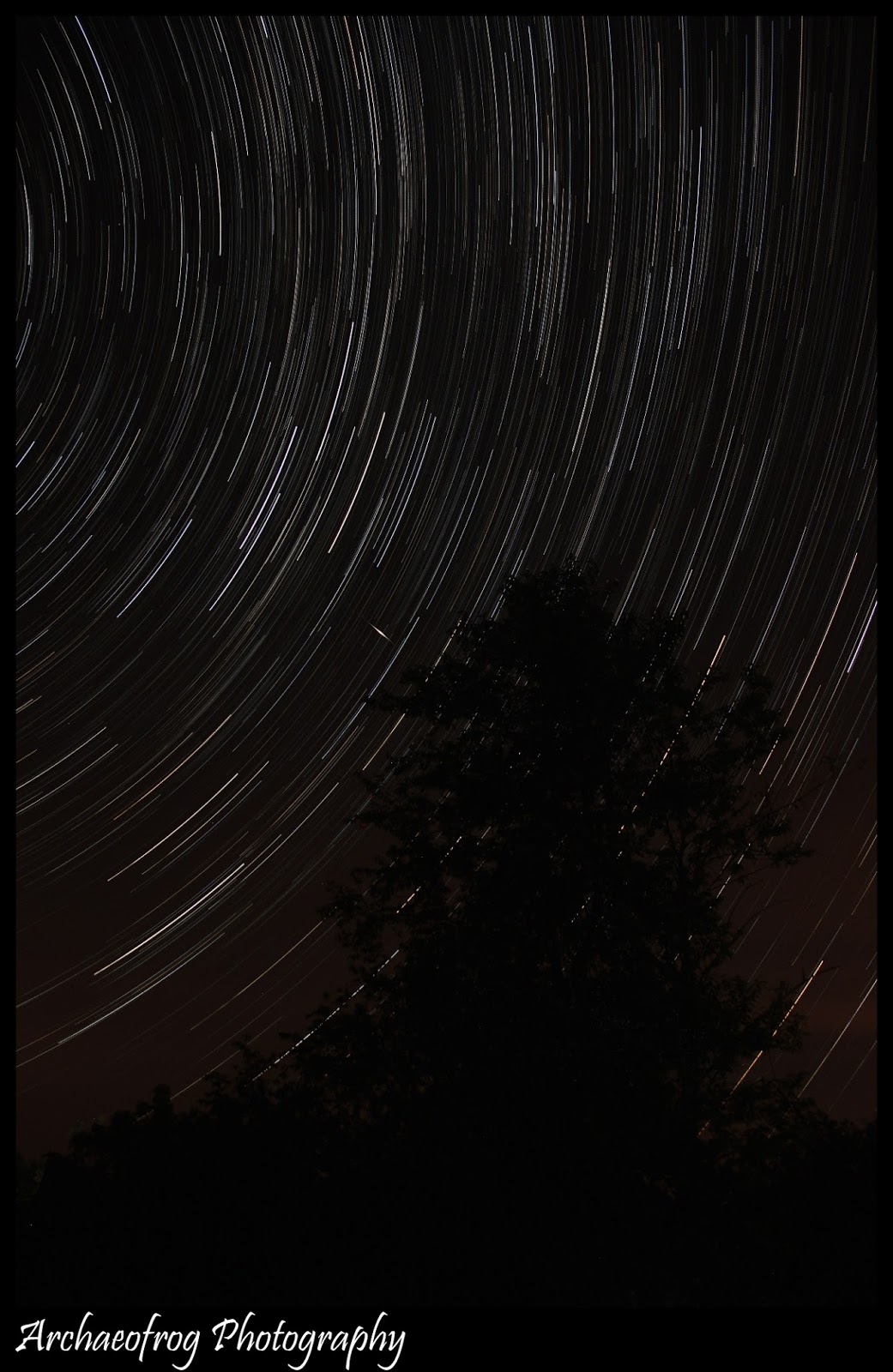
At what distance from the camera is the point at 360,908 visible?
41.6 feet

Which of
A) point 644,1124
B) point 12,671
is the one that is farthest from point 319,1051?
point 12,671

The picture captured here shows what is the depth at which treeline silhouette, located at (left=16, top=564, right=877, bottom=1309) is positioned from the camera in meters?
10.7

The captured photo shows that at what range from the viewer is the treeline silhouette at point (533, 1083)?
10.7 m

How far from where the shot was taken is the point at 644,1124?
10711 millimetres

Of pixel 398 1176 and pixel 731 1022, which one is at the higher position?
pixel 731 1022

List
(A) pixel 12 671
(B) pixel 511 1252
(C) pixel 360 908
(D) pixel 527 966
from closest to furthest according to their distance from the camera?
(A) pixel 12 671 < (B) pixel 511 1252 < (D) pixel 527 966 < (C) pixel 360 908

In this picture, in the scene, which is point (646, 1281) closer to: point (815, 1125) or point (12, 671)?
point (815, 1125)

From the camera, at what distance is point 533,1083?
35.4ft

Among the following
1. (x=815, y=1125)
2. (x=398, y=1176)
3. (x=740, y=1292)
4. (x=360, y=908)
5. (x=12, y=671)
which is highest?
(x=815, y=1125)

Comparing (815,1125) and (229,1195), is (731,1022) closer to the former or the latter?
(815,1125)

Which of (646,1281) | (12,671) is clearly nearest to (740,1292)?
(646,1281)

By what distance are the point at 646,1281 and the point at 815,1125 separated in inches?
94.4

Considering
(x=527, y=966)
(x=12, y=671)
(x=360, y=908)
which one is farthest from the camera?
(x=360, y=908)

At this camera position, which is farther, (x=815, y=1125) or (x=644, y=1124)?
(x=815, y=1125)
